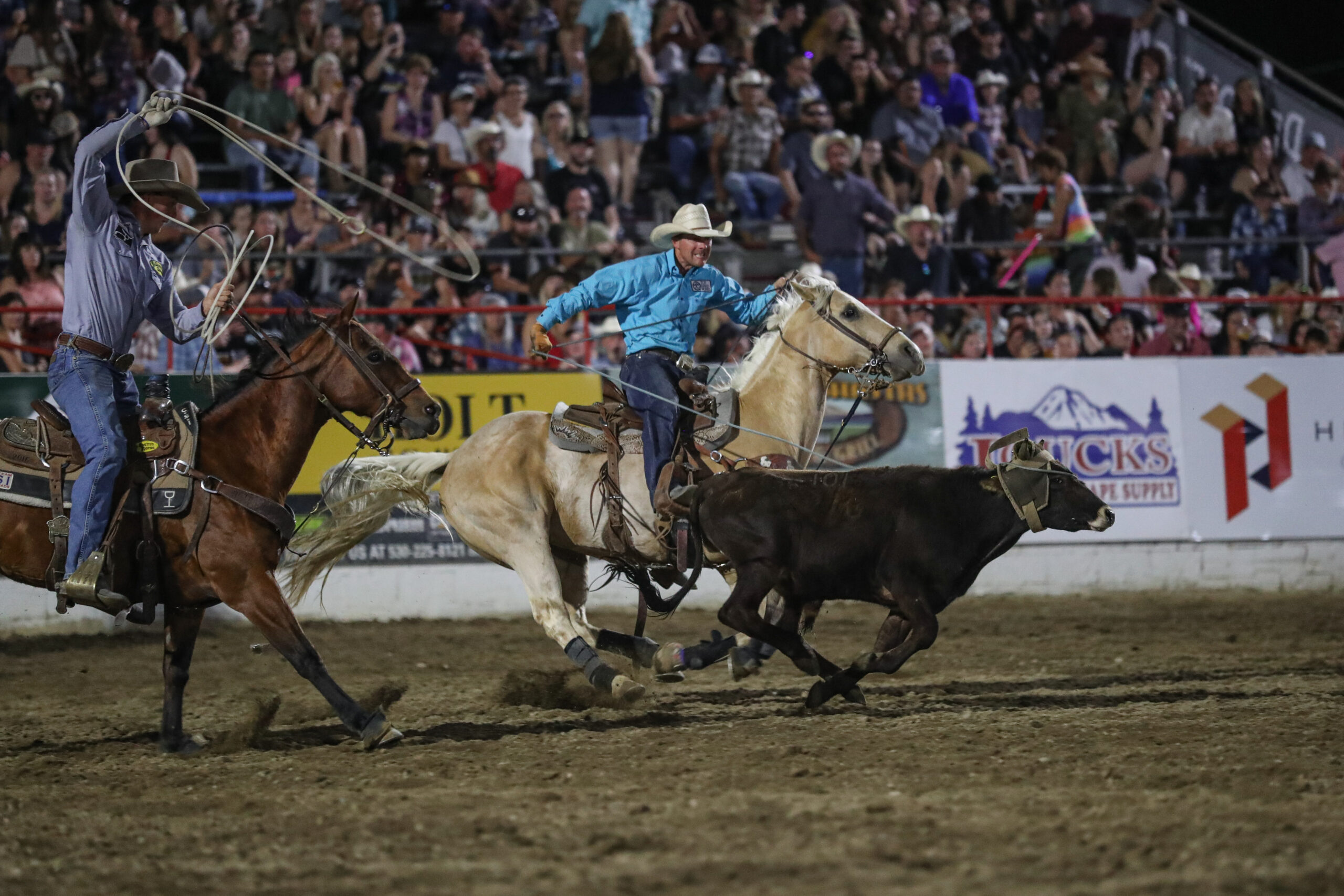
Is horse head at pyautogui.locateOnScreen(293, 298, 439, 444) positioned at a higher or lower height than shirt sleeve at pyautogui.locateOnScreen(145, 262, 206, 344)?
lower

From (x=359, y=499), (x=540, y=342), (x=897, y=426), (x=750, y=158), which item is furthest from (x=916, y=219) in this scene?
(x=359, y=499)

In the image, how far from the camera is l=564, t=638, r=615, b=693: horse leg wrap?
6.55 meters

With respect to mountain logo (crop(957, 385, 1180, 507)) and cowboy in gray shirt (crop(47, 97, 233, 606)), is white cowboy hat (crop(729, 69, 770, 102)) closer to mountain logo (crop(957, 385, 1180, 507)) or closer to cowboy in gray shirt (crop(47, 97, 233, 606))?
mountain logo (crop(957, 385, 1180, 507))

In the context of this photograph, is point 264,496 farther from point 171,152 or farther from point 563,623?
point 171,152

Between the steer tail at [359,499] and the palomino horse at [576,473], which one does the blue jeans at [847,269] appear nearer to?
the palomino horse at [576,473]

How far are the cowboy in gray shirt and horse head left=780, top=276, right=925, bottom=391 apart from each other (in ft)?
9.37

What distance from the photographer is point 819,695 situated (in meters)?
6.47

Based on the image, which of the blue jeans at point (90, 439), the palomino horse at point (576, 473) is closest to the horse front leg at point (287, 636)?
the blue jeans at point (90, 439)

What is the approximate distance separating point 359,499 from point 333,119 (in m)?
7.31

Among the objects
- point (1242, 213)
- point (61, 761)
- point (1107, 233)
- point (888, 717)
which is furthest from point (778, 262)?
point (61, 761)

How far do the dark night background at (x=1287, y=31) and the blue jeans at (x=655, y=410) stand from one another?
16.2 meters

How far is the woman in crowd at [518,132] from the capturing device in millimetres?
13750

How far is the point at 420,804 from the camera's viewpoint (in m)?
4.87

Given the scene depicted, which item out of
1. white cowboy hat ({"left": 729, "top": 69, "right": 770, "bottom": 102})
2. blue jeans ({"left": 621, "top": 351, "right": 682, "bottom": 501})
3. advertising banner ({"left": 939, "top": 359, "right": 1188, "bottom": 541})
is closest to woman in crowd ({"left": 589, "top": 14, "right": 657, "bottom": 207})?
white cowboy hat ({"left": 729, "top": 69, "right": 770, "bottom": 102})
